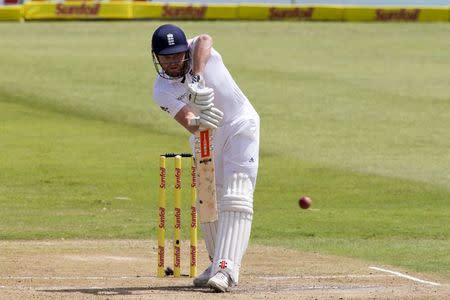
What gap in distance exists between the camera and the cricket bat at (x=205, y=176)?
8.32 m

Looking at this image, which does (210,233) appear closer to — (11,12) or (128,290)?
(128,290)

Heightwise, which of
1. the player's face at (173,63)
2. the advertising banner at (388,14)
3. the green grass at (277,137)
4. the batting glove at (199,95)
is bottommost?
the advertising banner at (388,14)

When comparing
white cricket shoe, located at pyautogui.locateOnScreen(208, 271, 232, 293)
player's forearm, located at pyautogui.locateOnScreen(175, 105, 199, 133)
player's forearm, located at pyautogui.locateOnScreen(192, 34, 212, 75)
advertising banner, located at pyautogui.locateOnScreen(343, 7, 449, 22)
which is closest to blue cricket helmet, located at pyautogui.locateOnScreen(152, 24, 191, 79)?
player's forearm, located at pyautogui.locateOnScreen(192, 34, 212, 75)

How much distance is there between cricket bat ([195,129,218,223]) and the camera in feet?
27.3

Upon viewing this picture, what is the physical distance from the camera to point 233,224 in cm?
842

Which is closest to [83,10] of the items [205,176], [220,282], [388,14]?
[388,14]

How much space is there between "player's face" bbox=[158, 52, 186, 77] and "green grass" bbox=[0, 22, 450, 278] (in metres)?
3.34

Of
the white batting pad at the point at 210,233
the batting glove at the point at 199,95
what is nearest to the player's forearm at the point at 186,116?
the batting glove at the point at 199,95

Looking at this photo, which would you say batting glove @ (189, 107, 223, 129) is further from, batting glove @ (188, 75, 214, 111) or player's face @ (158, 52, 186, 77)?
player's face @ (158, 52, 186, 77)

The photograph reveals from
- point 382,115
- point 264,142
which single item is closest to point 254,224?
point 264,142

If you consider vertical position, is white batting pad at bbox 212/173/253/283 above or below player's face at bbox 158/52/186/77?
below

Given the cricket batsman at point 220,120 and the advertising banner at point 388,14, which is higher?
the cricket batsman at point 220,120

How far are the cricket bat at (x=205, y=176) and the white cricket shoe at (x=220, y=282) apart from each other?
509mm

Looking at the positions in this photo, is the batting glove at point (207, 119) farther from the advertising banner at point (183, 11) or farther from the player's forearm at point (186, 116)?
the advertising banner at point (183, 11)
